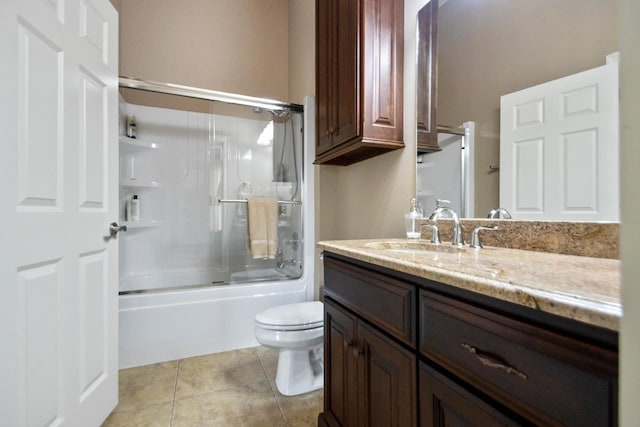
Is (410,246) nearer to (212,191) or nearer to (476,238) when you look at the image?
(476,238)

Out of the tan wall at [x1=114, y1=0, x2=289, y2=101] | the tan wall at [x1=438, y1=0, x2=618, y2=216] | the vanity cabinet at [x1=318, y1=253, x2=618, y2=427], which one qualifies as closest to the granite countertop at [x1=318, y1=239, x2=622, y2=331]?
the vanity cabinet at [x1=318, y1=253, x2=618, y2=427]

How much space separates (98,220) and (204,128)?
1602mm

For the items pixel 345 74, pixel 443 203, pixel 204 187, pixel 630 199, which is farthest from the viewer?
pixel 204 187

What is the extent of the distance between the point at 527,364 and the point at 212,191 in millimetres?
2581

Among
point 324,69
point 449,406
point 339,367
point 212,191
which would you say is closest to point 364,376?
point 339,367

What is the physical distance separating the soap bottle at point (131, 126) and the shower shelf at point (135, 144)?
0.23ft

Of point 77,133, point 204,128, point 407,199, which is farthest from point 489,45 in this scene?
point 204,128

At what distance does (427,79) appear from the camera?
1.32 meters

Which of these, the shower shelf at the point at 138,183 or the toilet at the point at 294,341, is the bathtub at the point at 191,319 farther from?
the shower shelf at the point at 138,183

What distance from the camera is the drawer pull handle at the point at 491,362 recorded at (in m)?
0.48

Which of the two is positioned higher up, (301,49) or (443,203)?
(301,49)

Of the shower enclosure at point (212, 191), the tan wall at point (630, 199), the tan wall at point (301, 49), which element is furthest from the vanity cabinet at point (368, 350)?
the tan wall at point (301, 49)

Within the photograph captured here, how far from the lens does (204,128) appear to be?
2.64 m

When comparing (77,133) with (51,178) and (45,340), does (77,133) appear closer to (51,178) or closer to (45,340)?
(51,178)
